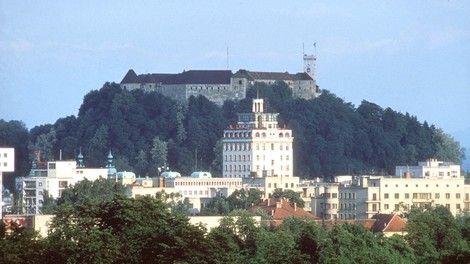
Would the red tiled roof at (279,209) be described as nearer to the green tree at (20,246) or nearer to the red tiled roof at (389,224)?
the red tiled roof at (389,224)

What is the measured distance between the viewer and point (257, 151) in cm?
17412

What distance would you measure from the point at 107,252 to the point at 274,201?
61.1 metres

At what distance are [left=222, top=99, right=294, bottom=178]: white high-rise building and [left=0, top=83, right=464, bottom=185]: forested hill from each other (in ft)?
11.3

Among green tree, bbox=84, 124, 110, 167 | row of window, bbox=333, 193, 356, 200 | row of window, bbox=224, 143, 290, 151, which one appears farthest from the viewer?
green tree, bbox=84, 124, 110, 167

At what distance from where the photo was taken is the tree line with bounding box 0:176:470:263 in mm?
79000

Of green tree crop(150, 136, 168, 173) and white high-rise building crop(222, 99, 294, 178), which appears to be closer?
white high-rise building crop(222, 99, 294, 178)

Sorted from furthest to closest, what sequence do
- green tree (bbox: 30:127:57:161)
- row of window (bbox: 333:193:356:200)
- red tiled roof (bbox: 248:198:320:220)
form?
green tree (bbox: 30:127:57:161) < row of window (bbox: 333:193:356:200) < red tiled roof (bbox: 248:198:320:220)

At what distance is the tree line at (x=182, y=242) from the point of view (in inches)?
3110

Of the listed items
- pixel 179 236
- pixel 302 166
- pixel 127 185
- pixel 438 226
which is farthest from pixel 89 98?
pixel 179 236

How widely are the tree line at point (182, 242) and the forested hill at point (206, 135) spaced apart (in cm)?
8124

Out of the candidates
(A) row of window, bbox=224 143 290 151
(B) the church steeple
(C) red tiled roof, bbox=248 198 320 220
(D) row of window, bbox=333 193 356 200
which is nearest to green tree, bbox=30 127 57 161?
(B) the church steeple

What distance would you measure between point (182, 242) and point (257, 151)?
95.7 meters

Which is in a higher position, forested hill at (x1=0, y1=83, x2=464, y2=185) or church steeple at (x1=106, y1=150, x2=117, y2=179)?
forested hill at (x1=0, y1=83, x2=464, y2=185)

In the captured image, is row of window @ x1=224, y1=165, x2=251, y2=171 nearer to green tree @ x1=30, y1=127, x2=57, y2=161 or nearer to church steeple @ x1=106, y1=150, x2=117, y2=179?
church steeple @ x1=106, y1=150, x2=117, y2=179
